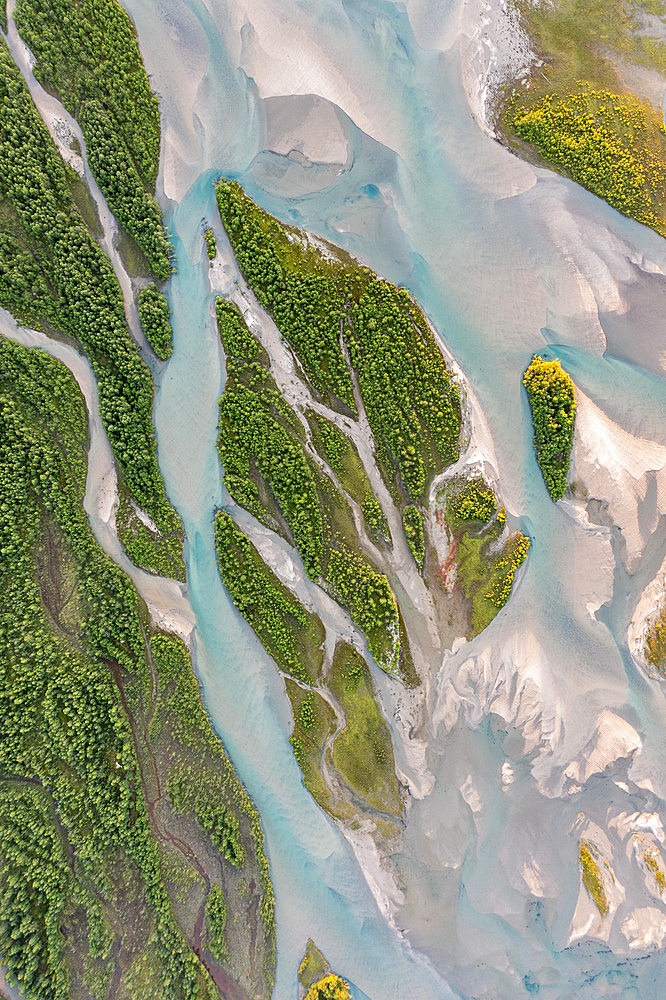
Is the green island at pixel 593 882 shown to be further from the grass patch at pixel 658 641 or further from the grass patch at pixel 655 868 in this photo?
the grass patch at pixel 658 641

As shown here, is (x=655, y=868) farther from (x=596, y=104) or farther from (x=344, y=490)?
(x=596, y=104)

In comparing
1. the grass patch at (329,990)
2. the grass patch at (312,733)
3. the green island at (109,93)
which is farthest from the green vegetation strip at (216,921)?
the green island at (109,93)

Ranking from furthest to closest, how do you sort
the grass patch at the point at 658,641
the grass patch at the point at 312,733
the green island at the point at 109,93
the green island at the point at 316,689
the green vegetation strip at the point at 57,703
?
the grass patch at the point at 312,733 < the green island at the point at 316,689 < the grass patch at the point at 658,641 < the green island at the point at 109,93 < the green vegetation strip at the point at 57,703

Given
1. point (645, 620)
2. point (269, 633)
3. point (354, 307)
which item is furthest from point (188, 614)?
point (645, 620)

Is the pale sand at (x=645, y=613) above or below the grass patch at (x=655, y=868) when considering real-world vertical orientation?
above

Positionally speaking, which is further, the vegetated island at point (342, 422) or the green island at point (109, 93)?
the vegetated island at point (342, 422)

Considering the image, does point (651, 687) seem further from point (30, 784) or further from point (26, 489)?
point (26, 489)

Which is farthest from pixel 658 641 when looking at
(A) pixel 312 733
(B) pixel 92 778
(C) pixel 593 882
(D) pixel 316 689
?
(B) pixel 92 778
